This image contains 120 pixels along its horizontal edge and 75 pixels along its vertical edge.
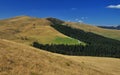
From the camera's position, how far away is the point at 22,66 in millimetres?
33906

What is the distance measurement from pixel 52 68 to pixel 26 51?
16.5 feet

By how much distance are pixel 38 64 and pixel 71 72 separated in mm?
4766

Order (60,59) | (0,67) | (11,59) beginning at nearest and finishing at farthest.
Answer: (0,67) < (11,59) < (60,59)

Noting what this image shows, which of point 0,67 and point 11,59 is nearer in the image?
point 0,67

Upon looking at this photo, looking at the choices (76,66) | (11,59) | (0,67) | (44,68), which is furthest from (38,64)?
(76,66)

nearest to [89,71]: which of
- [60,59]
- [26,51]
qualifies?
[60,59]

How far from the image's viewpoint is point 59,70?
36938mm

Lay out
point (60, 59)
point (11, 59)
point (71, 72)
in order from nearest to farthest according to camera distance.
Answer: point (11, 59) → point (71, 72) → point (60, 59)

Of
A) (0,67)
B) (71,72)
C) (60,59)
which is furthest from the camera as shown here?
(60,59)

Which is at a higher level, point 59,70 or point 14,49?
point 14,49

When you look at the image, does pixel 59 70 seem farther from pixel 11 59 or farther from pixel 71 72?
pixel 11 59

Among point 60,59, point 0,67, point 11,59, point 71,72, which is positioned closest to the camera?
point 0,67

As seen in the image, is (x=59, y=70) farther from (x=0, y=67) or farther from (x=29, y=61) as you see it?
(x=0, y=67)

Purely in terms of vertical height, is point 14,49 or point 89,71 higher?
point 14,49
